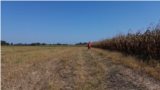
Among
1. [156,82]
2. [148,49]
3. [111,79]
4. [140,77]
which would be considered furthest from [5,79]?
[148,49]

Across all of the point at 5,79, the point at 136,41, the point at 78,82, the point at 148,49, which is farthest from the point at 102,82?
the point at 136,41

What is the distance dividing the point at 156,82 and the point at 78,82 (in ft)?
7.98

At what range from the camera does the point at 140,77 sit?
13.5 feet

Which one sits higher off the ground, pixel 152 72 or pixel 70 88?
pixel 152 72

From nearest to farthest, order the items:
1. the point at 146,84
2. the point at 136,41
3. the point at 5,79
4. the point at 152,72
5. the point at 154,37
A: the point at 146,84
the point at 152,72
the point at 5,79
the point at 154,37
the point at 136,41

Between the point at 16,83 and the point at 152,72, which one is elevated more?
the point at 152,72

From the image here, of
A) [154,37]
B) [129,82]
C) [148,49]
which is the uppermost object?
[154,37]

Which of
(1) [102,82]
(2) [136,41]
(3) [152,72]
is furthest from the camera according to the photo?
(2) [136,41]

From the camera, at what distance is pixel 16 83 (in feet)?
14.5

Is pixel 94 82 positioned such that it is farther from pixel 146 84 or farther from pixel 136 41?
pixel 136 41

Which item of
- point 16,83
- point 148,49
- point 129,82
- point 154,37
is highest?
point 154,37

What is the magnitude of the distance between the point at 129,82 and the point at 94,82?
1113mm

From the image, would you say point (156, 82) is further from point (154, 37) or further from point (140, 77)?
point (154, 37)

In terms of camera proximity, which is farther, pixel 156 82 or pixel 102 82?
pixel 102 82
